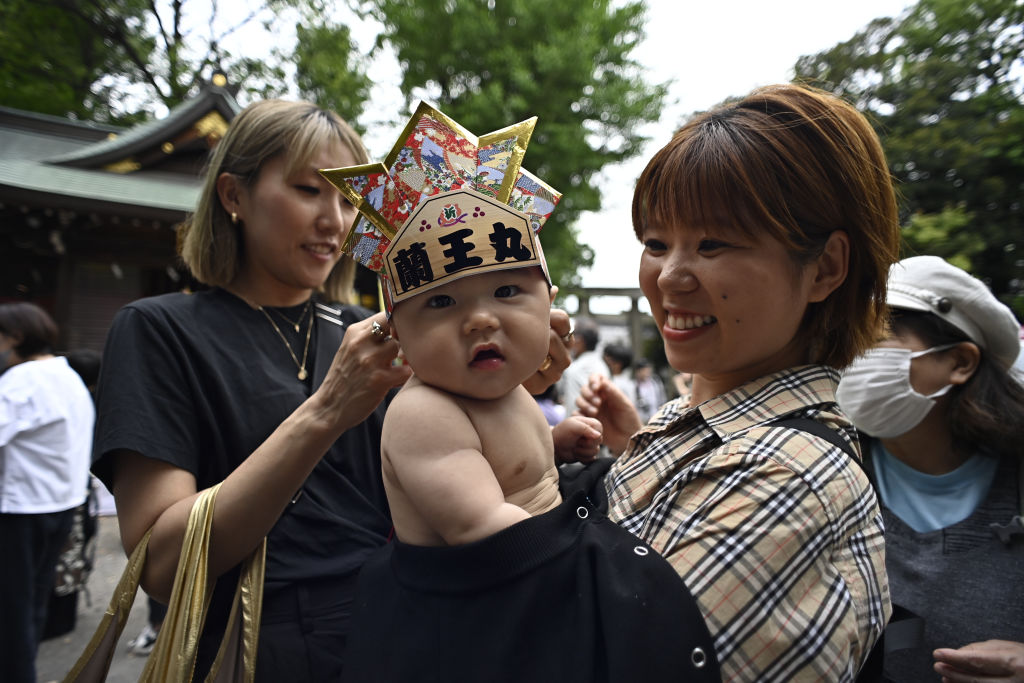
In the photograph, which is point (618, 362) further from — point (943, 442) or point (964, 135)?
point (943, 442)

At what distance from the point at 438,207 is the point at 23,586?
4.37m

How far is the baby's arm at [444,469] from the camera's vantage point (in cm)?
109

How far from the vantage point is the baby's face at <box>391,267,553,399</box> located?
4.17ft

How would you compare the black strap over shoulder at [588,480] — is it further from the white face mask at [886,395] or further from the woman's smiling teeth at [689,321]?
the white face mask at [886,395]

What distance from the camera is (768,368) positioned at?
1.44m

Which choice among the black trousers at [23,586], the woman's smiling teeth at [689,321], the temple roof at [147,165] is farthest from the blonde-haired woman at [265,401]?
the temple roof at [147,165]

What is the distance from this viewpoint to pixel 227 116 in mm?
9570

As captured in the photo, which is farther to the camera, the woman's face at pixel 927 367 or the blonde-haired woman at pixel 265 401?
the woman's face at pixel 927 367

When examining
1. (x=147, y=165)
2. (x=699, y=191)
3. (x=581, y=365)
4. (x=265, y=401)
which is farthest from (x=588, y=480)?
(x=147, y=165)

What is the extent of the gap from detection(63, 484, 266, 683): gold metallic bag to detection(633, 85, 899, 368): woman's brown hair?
4.51 feet

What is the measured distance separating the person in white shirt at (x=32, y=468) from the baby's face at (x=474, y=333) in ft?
13.6

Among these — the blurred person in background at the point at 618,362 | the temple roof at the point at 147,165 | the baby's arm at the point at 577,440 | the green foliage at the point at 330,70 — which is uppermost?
the green foliage at the point at 330,70

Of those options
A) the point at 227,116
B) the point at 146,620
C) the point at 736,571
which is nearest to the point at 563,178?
the point at 227,116

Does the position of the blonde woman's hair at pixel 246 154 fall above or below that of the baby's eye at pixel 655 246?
above
